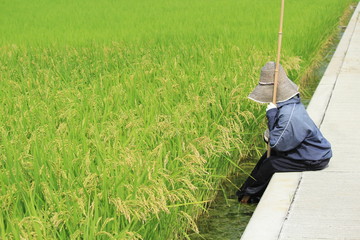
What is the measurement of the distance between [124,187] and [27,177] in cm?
45

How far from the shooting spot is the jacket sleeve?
Result: 12.8 feet

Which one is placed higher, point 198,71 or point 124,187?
point 124,187

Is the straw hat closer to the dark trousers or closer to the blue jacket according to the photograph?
the blue jacket

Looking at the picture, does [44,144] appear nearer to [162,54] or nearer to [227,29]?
[162,54]

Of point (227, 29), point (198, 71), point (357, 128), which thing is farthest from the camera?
point (227, 29)

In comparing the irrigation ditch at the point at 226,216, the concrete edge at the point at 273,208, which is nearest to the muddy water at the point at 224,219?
the irrigation ditch at the point at 226,216

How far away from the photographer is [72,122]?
156 inches

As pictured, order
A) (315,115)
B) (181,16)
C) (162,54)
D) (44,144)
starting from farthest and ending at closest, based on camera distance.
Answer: (181,16)
(162,54)
(315,115)
(44,144)

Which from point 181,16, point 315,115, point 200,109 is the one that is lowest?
point 181,16

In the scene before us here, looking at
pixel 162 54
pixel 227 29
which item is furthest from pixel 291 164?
pixel 227 29

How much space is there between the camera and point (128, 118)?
423cm

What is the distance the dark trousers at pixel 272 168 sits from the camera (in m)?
3.97

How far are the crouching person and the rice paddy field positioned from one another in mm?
205

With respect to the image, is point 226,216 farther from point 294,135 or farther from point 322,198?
point 322,198
